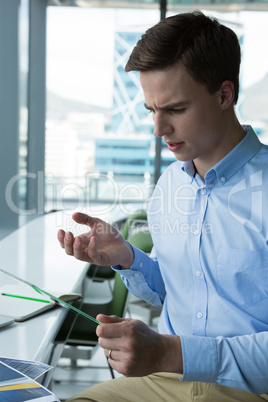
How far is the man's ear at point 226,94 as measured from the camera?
45.4 inches

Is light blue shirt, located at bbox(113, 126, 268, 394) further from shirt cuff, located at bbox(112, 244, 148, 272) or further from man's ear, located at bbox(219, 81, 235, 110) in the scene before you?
man's ear, located at bbox(219, 81, 235, 110)

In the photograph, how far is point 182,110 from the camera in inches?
44.3

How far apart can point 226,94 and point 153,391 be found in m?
0.73

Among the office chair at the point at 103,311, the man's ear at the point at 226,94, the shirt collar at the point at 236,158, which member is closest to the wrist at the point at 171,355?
the shirt collar at the point at 236,158

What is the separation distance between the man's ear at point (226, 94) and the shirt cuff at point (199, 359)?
20.9 inches

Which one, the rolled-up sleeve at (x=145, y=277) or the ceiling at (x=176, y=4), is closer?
the rolled-up sleeve at (x=145, y=277)

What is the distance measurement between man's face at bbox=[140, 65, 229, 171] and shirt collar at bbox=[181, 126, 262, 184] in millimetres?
58

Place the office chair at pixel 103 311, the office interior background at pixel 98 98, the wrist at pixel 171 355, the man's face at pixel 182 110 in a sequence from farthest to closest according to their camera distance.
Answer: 1. the office interior background at pixel 98 98
2. the office chair at pixel 103 311
3. the man's face at pixel 182 110
4. the wrist at pixel 171 355

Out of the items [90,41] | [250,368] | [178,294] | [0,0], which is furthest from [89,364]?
[90,41]

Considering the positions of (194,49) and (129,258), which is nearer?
(194,49)

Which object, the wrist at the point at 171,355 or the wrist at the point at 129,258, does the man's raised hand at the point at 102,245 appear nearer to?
the wrist at the point at 129,258

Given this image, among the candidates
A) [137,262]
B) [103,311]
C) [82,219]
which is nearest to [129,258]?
[137,262]

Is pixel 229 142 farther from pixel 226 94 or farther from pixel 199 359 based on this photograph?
pixel 199 359

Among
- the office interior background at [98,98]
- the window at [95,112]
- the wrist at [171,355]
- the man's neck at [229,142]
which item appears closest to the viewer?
the wrist at [171,355]
